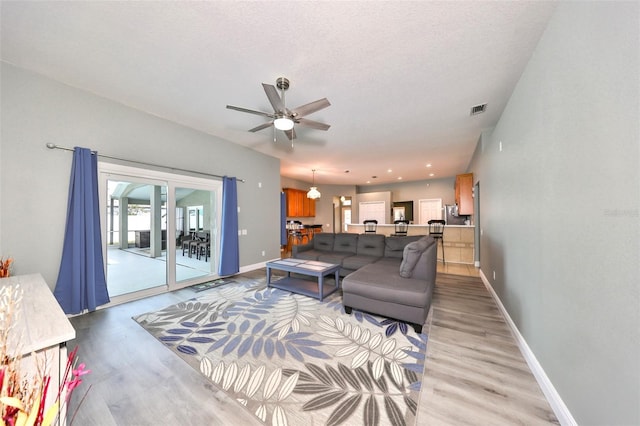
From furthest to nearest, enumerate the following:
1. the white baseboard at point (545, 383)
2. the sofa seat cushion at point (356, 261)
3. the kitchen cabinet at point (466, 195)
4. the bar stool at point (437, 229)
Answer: the bar stool at point (437, 229), the kitchen cabinet at point (466, 195), the sofa seat cushion at point (356, 261), the white baseboard at point (545, 383)

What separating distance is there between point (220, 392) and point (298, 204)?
7.68m

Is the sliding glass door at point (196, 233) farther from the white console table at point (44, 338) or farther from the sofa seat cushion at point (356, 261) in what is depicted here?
the white console table at point (44, 338)

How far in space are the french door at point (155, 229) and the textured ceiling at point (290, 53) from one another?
1188mm

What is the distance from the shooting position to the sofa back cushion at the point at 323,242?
5.22 metres

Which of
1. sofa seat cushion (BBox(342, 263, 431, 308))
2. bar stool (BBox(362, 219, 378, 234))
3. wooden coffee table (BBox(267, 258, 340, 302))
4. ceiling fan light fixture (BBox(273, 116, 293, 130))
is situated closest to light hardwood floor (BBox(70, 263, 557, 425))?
sofa seat cushion (BBox(342, 263, 431, 308))

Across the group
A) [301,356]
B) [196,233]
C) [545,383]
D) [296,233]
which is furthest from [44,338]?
[296,233]

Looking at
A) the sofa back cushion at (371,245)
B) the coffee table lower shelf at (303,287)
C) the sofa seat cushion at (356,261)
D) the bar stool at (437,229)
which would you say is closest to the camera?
the coffee table lower shelf at (303,287)

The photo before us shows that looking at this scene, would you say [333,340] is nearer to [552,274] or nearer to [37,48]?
[552,274]

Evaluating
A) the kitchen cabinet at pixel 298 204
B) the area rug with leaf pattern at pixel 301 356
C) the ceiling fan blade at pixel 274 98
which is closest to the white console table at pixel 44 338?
the area rug with leaf pattern at pixel 301 356

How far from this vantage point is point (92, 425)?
1.44 meters

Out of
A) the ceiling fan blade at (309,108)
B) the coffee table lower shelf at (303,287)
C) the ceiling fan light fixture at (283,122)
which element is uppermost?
the ceiling fan blade at (309,108)

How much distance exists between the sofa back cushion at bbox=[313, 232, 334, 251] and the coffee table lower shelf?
1105 millimetres

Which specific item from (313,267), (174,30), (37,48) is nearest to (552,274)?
(313,267)

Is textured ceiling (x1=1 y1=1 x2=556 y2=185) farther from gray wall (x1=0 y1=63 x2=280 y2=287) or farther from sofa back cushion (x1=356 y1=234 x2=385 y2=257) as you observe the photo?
sofa back cushion (x1=356 y1=234 x2=385 y2=257)
